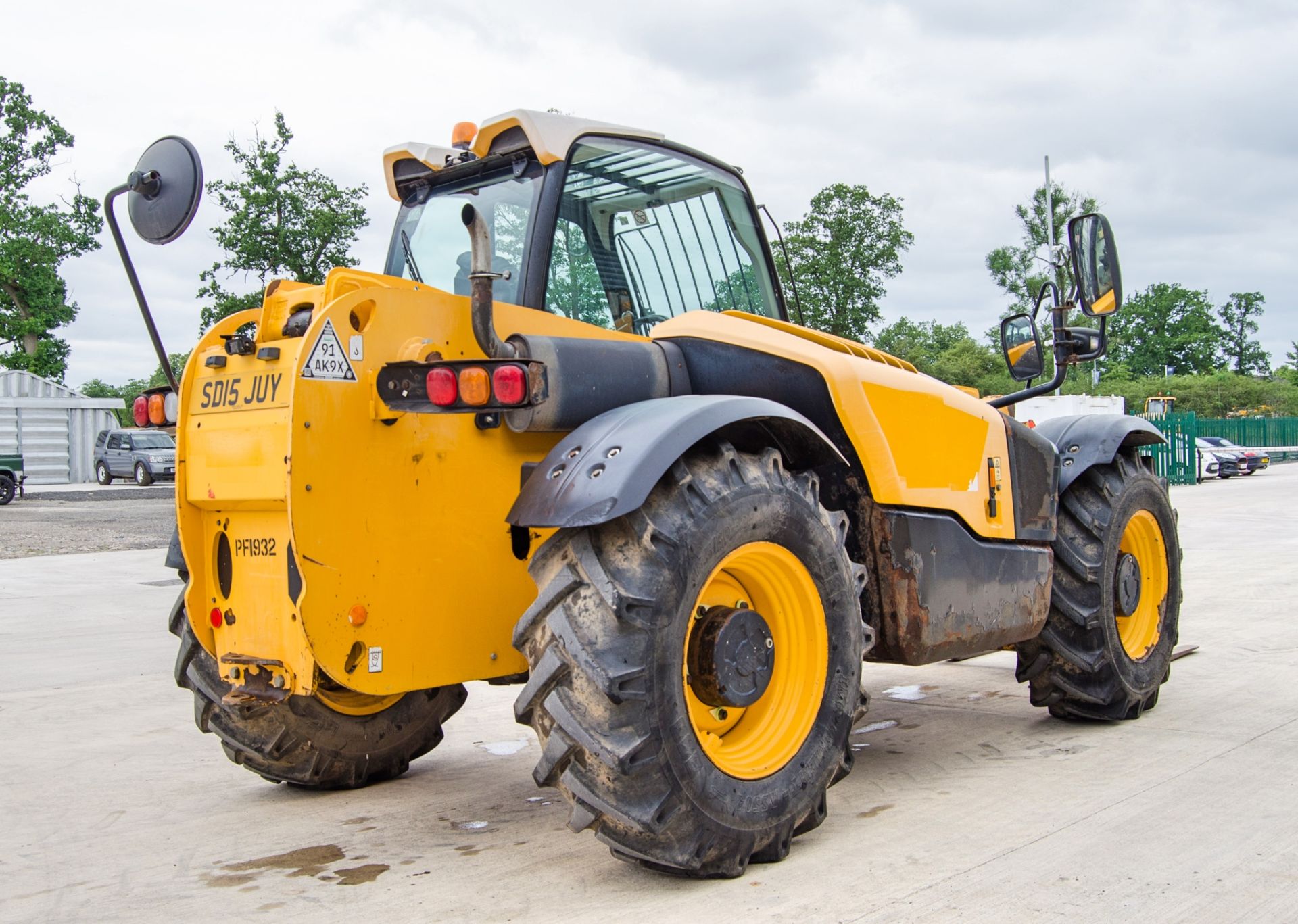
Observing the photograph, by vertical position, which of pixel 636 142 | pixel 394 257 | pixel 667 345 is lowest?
pixel 667 345

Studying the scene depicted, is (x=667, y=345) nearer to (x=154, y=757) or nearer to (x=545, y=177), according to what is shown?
(x=545, y=177)

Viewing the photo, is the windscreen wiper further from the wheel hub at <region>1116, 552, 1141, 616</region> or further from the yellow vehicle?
the wheel hub at <region>1116, 552, 1141, 616</region>

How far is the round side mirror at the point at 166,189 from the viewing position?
137 inches

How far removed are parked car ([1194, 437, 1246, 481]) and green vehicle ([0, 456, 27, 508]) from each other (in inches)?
1258

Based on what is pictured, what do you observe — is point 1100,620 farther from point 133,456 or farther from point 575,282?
point 133,456

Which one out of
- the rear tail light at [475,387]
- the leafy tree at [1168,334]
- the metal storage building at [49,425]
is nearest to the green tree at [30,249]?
the metal storage building at [49,425]

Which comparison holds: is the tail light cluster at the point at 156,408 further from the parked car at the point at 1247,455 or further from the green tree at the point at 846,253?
the parked car at the point at 1247,455

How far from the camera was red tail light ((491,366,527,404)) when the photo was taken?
3.28 metres

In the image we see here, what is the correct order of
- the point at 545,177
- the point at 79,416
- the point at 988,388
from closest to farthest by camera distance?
the point at 545,177 < the point at 79,416 < the point at 988,388

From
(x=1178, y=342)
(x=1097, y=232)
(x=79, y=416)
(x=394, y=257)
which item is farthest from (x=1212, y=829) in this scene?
(x=1178, y=342)

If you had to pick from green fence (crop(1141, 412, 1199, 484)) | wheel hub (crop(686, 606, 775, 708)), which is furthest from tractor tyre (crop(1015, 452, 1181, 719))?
green fence (crop(1141, 412, 1199, 484))

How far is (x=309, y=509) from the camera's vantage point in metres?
3.37

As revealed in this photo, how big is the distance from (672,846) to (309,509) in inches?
55.3

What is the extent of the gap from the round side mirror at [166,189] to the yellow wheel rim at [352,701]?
1.66m
